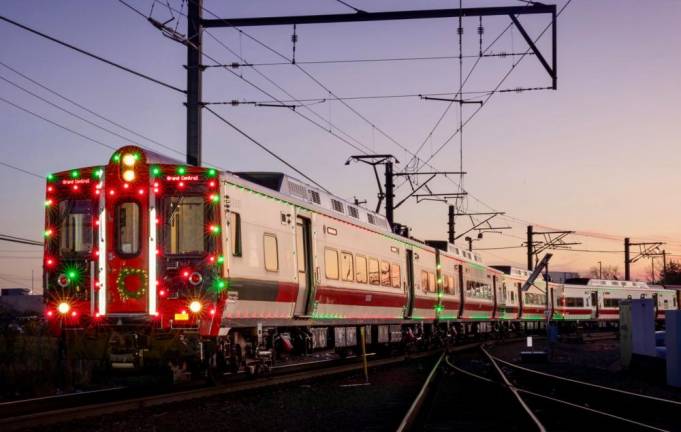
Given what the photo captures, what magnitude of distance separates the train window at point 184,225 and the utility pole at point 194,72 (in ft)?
14.3

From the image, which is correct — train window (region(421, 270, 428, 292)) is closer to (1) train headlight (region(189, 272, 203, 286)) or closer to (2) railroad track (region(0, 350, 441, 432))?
(2) railroad track (region(0, 350, 441, 432))

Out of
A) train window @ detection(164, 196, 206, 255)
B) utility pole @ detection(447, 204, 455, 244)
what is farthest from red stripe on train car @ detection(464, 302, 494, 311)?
train window @ detection(164, 196, 206, 255)

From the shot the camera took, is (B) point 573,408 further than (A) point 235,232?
No

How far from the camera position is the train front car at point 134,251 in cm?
1478

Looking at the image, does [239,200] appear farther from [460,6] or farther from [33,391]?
[460,6]

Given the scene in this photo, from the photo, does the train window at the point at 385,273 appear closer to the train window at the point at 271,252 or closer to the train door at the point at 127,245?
the train window at the point at 271,252

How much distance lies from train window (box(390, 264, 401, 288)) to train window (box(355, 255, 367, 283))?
2.97 m

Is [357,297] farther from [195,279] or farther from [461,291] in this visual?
[461,291]

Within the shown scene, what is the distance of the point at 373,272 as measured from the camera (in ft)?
82.8

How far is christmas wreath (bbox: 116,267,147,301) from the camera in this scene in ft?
48.8

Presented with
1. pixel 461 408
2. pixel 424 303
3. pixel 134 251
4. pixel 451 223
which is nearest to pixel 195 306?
pixel 134 251

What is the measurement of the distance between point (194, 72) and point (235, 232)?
5758 millimetres

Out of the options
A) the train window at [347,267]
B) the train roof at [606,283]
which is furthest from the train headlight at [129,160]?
the train roof at [606,283]

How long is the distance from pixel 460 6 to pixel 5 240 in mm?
15233
